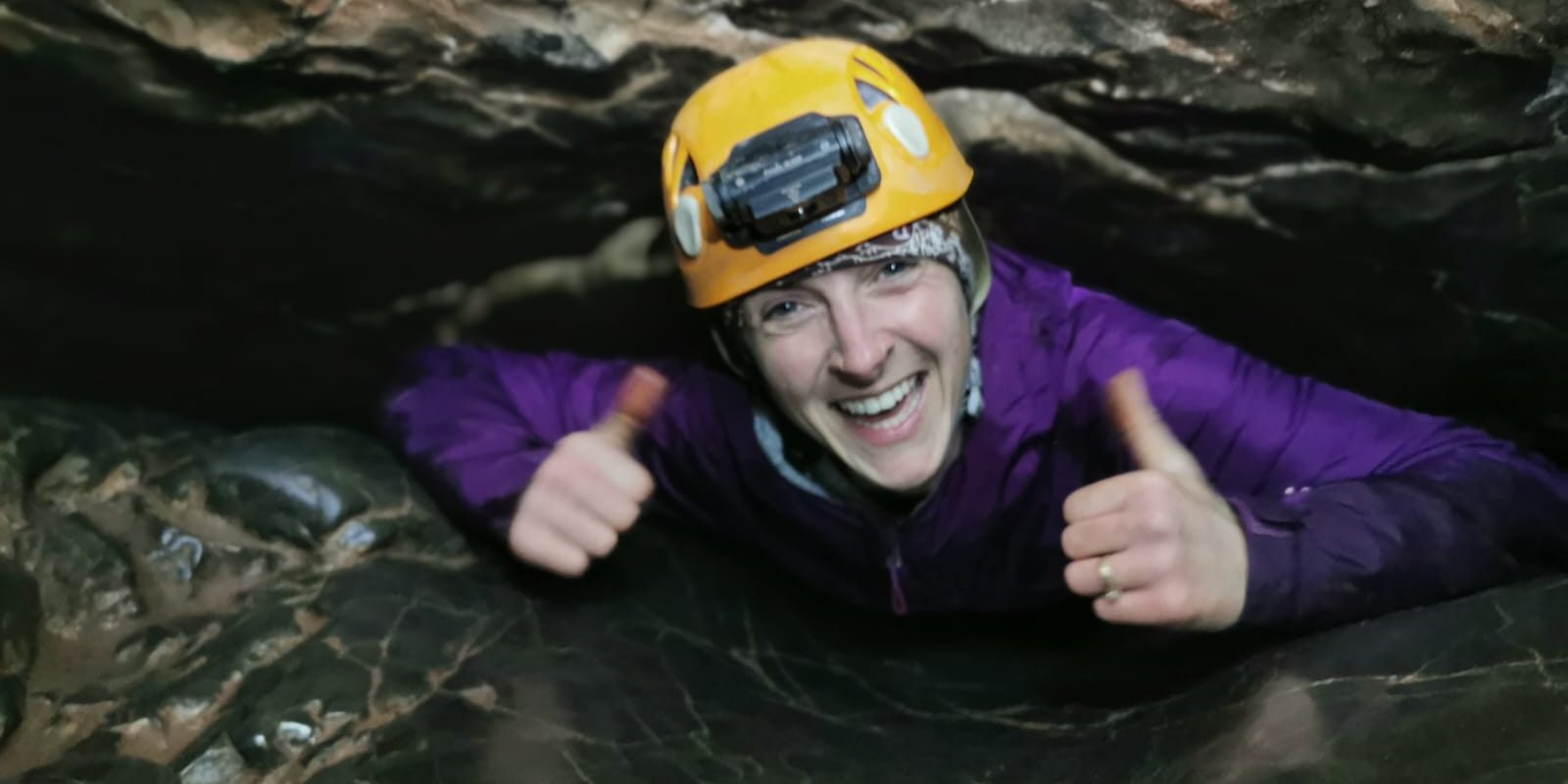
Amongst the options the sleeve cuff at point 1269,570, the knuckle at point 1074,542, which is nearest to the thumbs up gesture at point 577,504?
the knuckle at point 1074,542

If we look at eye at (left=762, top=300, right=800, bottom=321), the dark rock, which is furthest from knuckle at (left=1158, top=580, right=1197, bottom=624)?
the dark rock

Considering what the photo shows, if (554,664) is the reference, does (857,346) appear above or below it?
above

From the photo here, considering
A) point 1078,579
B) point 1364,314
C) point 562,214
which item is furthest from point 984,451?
point 562,214

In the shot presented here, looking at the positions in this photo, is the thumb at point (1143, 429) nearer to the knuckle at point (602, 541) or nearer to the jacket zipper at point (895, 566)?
the jacket zipper at point (895, 566)

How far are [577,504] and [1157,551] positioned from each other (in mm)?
942

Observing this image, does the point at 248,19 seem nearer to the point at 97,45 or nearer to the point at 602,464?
the point at 97,45

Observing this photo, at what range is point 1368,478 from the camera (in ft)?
6.64

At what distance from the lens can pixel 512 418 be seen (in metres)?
2.45

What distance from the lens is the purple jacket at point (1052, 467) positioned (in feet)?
6.27

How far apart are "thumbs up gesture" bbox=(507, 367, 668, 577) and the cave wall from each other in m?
0.57

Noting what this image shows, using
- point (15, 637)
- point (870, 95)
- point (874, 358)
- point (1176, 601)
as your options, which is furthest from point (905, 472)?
point (15, 637)

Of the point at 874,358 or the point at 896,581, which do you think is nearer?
the point at 874,358

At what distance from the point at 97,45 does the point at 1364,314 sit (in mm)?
2302

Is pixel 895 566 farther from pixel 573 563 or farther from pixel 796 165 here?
pixel 796 165
